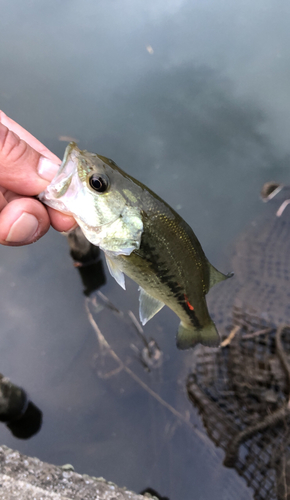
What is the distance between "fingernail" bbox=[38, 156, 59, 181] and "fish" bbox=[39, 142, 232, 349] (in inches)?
3.7

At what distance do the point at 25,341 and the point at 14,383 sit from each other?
443 mm

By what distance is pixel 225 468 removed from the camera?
9.30 feet

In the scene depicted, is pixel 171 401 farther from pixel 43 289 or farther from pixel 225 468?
pixel 43 289

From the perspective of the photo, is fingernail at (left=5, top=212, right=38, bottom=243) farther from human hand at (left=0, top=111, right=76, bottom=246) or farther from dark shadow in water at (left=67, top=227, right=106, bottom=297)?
dark shadow in water at (left=67, top=227, right=106, bottom=297)

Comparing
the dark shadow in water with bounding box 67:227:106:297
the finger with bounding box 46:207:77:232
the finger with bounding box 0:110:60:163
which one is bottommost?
the dark shadow in water with bounding box 67:227:106:297

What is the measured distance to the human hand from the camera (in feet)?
4.60

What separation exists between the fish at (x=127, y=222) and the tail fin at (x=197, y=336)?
0.39 m

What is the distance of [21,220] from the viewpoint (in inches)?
56.5

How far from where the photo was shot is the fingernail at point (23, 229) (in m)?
1.44

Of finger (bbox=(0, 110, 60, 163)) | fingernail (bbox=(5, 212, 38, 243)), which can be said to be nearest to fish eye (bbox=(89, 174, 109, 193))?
fingernail (bbox=(5, 212, 38, 243))

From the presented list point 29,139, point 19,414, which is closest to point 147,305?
point 29,139

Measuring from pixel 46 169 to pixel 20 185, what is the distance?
155mm

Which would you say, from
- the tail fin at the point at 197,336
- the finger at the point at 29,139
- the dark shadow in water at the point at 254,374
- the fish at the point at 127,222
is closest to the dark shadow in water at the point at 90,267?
the dark shadow in water at the point at 254,374

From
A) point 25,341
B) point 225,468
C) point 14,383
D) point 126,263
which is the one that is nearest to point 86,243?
point 25,341
